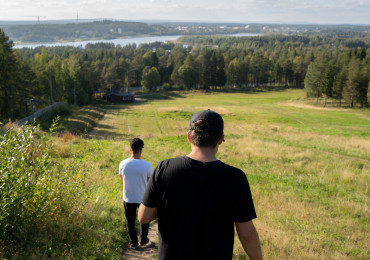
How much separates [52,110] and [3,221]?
4665 centimetres

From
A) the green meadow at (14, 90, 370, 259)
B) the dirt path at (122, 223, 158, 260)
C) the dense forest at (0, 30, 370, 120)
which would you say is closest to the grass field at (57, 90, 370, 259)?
the green meadow at (14, 90, 370, 259)

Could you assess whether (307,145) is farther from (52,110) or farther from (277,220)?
(52,110)

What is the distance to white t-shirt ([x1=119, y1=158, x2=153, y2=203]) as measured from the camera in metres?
6.05

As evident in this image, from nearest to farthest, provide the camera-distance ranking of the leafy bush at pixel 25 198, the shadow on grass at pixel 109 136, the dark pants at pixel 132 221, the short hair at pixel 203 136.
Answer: the short hair at pixel 203 136
the leafy bush at pixel 25 198
the dark pants at pixel 132 221
the shadow on grass at pixel 109 136

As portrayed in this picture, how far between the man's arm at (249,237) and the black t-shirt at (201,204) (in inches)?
3.3

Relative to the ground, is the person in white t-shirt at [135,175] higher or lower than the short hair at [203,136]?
lower

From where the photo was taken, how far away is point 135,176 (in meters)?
6.07

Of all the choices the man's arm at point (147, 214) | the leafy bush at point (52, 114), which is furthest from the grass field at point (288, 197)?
the leafy bush at point (52, 114)

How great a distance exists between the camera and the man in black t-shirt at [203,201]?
306 centimetres

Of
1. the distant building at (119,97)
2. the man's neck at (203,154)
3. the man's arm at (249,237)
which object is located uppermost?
the man's neck at (203,154)

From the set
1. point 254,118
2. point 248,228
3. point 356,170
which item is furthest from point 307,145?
point 254,118

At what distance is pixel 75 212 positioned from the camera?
642 cm

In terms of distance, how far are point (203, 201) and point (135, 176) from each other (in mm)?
3235

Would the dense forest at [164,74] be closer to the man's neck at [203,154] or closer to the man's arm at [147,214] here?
the man's arm at [147,214]
